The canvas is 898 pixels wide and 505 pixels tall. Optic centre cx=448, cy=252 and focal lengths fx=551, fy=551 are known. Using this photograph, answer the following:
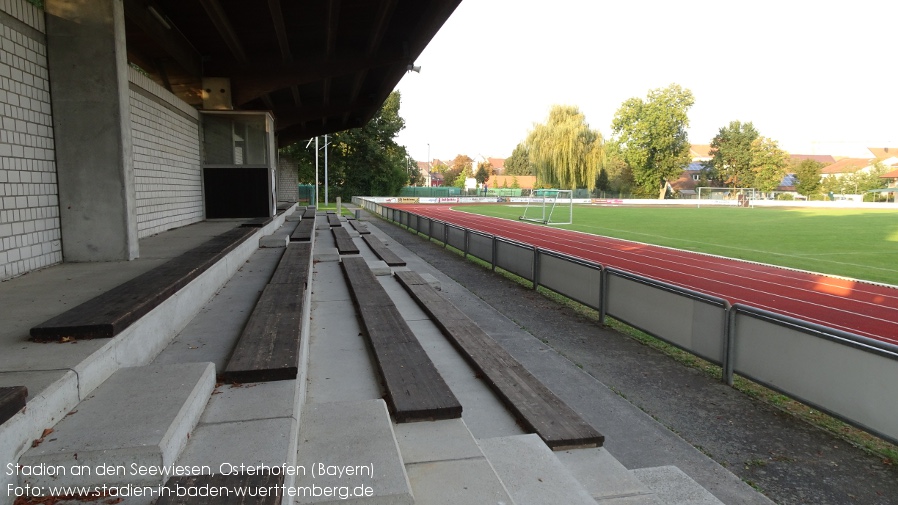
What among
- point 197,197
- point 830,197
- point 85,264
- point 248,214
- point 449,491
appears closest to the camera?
point 449,491

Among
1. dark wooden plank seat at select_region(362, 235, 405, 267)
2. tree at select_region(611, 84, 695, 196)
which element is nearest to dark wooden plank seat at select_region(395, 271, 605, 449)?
dark wooden plank seat at select_region(362, 235, 405, 267)

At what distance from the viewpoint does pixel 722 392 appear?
590 centimetres

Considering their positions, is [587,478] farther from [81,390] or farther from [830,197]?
[830,197]

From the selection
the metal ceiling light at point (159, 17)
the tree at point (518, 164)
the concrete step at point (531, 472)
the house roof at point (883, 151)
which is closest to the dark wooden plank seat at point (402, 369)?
the concrete step at point (531, 472)

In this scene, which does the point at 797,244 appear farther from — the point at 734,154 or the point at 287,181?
the point at 734,154

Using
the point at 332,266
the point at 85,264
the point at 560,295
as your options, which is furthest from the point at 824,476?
the point at 332,266

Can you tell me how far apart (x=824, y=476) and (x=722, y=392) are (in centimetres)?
177

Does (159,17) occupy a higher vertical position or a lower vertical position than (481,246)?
higher

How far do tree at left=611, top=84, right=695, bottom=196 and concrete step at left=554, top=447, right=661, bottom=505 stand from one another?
8718 cm


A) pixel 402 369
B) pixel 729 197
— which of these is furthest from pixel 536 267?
pixel 729 197

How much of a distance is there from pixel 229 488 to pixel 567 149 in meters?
66.8

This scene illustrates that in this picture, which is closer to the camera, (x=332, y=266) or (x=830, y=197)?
(x=332, y=266)

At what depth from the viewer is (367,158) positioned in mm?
61688

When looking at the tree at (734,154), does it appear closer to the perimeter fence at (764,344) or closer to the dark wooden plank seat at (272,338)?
the perimeter fence at (764,344)
